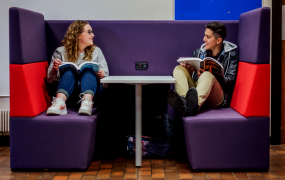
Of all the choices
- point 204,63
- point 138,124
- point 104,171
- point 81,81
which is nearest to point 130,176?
point 104,171

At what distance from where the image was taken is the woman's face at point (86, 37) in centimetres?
274

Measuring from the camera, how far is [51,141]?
7.47ft

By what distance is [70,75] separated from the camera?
247 centimetres

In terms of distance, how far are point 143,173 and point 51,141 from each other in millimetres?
752

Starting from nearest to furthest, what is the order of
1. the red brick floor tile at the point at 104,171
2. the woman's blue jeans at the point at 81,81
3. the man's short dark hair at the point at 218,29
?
the red brick floor tile at the point at 104,171 → the woman's blue jeans at the point at 81,81 → the man's short dark hair at the point at 218,29

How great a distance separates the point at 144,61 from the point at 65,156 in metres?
1.18

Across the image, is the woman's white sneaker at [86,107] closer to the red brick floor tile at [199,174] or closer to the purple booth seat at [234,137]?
the purple booth seat at [234,137]

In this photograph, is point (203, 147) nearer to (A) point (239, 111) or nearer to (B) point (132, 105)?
(A) point (239, 111)

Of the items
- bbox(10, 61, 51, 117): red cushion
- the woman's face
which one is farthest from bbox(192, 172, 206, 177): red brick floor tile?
the woman's face

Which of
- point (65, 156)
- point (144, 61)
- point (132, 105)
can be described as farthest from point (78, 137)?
point (144, 61)

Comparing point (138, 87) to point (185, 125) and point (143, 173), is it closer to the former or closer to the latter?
point (185, 125)

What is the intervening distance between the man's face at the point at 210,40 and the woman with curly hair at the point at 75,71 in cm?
95

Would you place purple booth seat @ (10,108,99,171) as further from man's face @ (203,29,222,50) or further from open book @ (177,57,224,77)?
man's face @ (203,29,222,50)

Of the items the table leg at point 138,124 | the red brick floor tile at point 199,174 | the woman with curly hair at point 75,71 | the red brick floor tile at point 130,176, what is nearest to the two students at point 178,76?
the woman with curly hair at point 75,71
